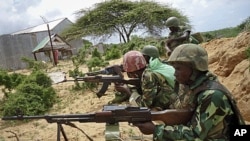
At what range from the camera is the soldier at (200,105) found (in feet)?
8.14

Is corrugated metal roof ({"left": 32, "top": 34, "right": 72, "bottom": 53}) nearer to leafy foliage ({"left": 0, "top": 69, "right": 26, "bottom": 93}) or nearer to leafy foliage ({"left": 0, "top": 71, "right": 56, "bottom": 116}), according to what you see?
leafy foliage ({"left": 0, "top": 69, "right": 26, "bottom": 93})

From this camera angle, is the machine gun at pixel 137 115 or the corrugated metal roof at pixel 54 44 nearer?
the machine gun at pixel 137 115

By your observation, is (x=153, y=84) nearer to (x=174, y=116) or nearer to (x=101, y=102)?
(x=174, y=116)

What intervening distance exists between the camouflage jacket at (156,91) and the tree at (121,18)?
20.8 m

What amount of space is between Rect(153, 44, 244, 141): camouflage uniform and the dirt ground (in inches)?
108

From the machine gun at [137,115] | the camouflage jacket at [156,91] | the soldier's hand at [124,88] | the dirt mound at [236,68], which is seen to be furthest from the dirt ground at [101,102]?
the machine gun at [137,115]

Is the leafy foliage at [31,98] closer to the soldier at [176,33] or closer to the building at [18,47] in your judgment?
the soldier at [176,33]

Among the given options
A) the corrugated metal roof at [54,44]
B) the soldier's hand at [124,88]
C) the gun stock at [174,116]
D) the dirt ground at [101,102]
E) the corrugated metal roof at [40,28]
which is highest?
the corrugated metal roof at [40,28]

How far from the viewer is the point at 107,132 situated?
311cm

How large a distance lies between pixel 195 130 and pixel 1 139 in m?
5.27

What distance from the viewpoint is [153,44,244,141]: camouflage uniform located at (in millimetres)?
2479

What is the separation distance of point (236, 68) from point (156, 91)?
15.2 feet

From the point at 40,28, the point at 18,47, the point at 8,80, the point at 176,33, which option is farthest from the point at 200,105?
the point at 40,28

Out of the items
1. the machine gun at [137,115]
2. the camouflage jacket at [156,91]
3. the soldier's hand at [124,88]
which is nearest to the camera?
the machine gun at [137,115]
